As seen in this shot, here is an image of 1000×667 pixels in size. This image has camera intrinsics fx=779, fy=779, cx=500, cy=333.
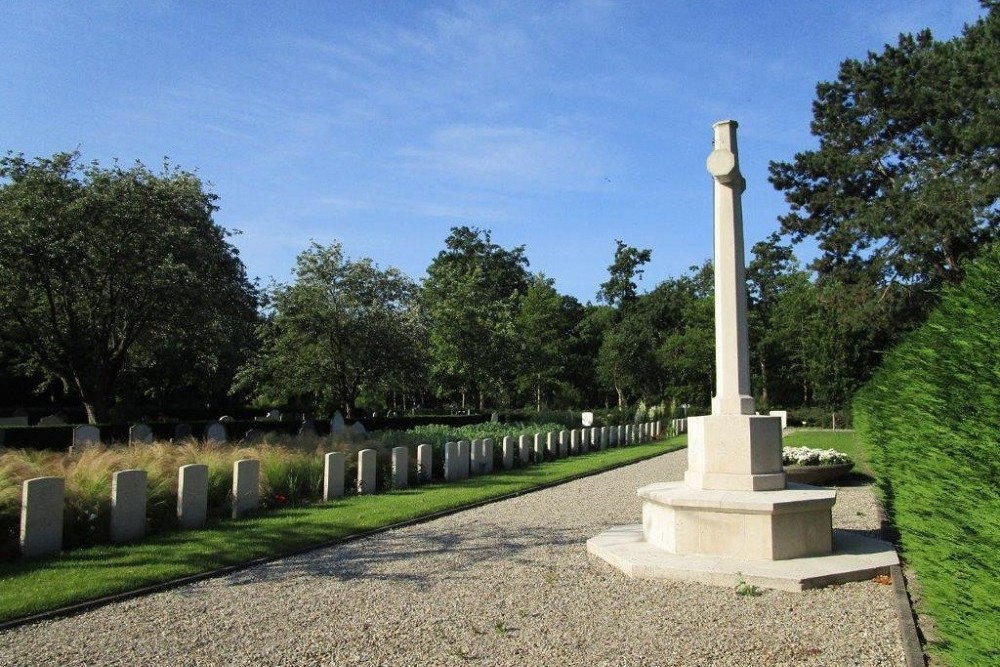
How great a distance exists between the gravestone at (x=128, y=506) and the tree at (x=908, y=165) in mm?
24438

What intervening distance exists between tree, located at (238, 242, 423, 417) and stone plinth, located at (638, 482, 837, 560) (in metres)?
21.5

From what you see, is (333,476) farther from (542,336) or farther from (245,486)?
(542,336)

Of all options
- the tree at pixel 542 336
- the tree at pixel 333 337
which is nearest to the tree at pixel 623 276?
the tree at pixel 542 336

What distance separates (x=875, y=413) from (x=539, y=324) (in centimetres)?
4713

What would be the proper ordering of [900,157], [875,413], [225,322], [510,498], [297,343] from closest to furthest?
[875,413], [510,498], [225,322], [297,343], [900,157]

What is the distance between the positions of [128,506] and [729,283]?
7029 millimetres

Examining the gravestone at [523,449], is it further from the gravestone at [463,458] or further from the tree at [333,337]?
the tree at [333,337]

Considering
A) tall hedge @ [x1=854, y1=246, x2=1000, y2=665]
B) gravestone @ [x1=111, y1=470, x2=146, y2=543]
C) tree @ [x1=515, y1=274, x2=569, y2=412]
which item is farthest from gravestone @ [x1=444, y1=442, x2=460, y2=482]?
tree @ [x1=515, y1=274, x2=569, y2=412]

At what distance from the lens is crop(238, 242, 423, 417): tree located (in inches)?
1086

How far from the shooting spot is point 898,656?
15.5ft

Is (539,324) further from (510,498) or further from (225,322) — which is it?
(510,498)

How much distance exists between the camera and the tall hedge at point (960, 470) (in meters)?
3.34

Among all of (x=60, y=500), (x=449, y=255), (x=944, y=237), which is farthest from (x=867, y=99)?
(x=449, y=255)

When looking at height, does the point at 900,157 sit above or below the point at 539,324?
above
